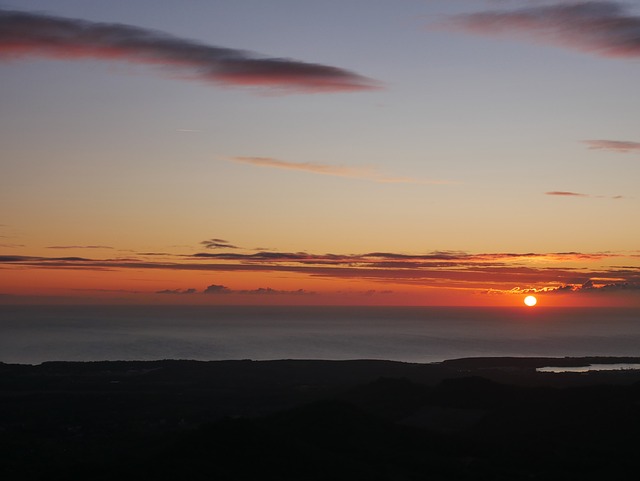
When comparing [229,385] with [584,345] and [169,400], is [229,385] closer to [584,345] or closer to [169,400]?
[169,400]

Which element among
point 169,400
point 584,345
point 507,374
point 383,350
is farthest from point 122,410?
point 584,345

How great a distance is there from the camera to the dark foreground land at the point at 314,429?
35469 millimetres

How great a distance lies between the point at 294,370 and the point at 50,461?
5126 centimetres

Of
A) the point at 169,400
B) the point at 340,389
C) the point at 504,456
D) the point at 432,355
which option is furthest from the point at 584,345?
the point at 504,456

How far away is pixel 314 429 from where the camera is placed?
42.4 meters

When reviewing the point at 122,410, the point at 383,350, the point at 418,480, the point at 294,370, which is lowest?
the point at 418,480

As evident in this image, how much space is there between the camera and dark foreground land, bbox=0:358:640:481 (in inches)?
1396

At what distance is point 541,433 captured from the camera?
44.5m

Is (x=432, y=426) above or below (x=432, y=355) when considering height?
below

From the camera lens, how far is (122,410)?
59.5 metres

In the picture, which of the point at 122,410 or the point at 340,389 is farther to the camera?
the point at 340,389

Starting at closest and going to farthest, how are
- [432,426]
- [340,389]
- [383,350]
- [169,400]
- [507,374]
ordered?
[432,426] → [169,400] → [340,389] → [507,374] → [383,350]

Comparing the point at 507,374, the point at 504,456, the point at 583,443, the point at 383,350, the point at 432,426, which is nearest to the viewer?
the point at 504,456

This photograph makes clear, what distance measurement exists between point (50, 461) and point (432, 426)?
24.2m
